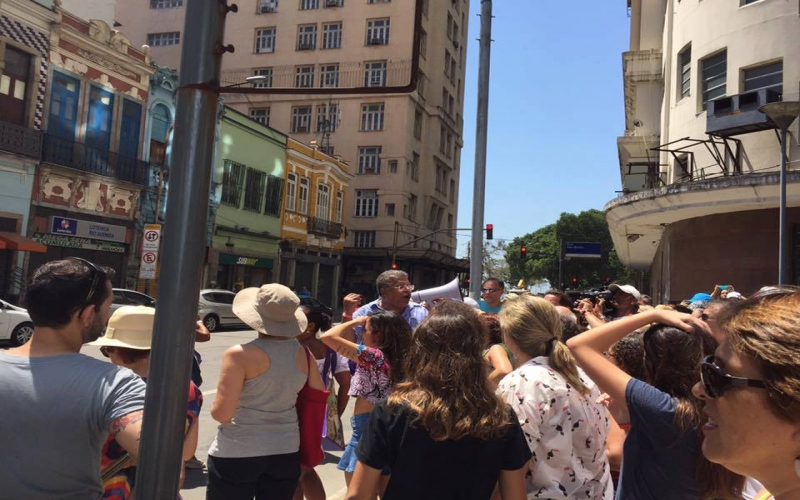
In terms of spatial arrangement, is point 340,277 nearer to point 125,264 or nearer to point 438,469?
point 125,264

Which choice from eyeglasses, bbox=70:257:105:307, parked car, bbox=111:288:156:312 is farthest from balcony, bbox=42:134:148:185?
eyeglasses, bbox=70:257:105:307

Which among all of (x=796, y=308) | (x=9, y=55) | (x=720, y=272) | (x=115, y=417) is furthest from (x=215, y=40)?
(x=9, y=55)

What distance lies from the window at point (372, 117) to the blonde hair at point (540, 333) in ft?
131

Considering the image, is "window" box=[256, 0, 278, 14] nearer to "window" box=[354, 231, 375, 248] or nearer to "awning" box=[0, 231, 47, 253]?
"awning" box=[0, 231, 47, 253]

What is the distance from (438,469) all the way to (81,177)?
2189cm

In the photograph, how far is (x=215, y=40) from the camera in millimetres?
1643

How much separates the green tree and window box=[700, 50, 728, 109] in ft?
120

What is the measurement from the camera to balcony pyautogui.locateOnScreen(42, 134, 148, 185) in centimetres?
2006

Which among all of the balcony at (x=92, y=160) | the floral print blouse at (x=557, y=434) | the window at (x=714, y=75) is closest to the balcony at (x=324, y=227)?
the balcony at (x=92, y=160)

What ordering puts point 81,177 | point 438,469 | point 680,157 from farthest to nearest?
point 81,177 < point 680,157 < point 438,469

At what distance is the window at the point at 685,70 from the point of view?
1740 centimetres

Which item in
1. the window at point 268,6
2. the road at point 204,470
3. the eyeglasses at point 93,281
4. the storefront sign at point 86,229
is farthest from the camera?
the storefront sign at point 86,229

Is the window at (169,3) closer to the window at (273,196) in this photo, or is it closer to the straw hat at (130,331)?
the straw hat at (130,331)

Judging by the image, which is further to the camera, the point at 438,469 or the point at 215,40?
the point at 438,469
